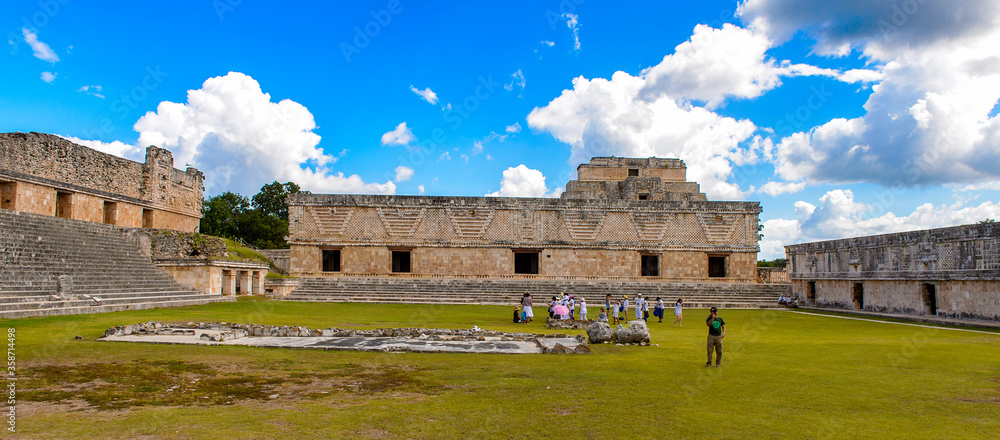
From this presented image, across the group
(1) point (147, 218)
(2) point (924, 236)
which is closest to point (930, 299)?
(2) point (924, 236)

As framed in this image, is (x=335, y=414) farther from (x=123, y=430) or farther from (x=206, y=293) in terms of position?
(x=206, y=293)

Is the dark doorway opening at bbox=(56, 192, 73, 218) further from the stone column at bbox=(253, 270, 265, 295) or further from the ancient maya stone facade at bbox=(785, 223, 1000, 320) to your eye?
the ancient maya stone facade at bbox=(785, 223, 1000, 320)

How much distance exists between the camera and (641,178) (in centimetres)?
3155

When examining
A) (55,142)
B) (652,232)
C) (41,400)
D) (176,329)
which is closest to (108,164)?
(55,142)

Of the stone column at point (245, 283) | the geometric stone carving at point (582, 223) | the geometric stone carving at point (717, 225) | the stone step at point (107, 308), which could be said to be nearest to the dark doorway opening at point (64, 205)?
the stone column at point (245, 283)

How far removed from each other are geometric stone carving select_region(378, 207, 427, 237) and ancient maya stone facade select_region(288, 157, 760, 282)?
1.9 inches

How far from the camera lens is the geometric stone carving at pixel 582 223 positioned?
90.3 feet

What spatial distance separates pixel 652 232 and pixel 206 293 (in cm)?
1980

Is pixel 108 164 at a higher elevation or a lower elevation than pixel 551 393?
higher

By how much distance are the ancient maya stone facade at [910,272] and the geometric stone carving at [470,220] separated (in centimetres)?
1411

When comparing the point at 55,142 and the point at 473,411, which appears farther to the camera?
the point at 55,142

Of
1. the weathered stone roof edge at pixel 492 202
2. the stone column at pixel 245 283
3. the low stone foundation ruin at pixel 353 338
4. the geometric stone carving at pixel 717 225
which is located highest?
the weathered stone roof edge at pixel 492 202

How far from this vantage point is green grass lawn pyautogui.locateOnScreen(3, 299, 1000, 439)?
4.79 meters

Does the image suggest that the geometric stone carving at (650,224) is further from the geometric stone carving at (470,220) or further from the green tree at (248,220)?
the green tree at (248,220)
